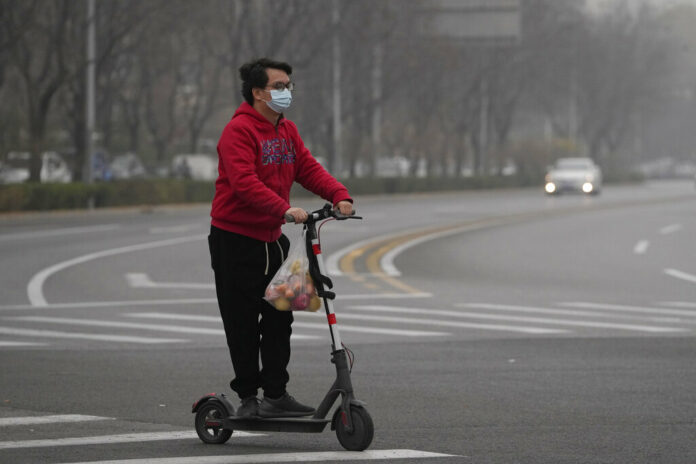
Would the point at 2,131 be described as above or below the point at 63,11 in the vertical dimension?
below

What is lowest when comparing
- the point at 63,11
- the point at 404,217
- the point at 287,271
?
the point at 404,217

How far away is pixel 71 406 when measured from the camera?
28.3 feet

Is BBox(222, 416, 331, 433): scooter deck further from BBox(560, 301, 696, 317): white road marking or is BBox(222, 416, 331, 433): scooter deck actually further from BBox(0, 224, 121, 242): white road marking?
BBox(0, 224, 121, 242): white road marking

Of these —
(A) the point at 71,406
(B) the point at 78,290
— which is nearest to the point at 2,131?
(B) the point at 78,290

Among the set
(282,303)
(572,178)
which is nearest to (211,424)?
(282,303)

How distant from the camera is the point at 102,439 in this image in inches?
292

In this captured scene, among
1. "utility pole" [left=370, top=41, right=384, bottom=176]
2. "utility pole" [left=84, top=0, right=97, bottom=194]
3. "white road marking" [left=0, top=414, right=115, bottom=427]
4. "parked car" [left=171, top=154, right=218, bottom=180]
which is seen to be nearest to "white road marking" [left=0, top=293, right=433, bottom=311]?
"white road marking" [left=0, top=414, right=115, bottom=427]

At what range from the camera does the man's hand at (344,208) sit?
7.02 metres

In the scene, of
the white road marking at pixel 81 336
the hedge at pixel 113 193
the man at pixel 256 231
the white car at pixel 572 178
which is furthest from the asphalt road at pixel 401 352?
the white car at pixel 572 178

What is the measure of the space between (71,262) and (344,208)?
51.0ft

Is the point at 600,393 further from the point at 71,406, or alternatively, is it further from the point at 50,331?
the point at 50,331

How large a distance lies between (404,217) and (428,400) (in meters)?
29.6

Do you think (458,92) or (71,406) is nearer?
(71,406)

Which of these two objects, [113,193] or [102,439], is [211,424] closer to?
[102,439]
